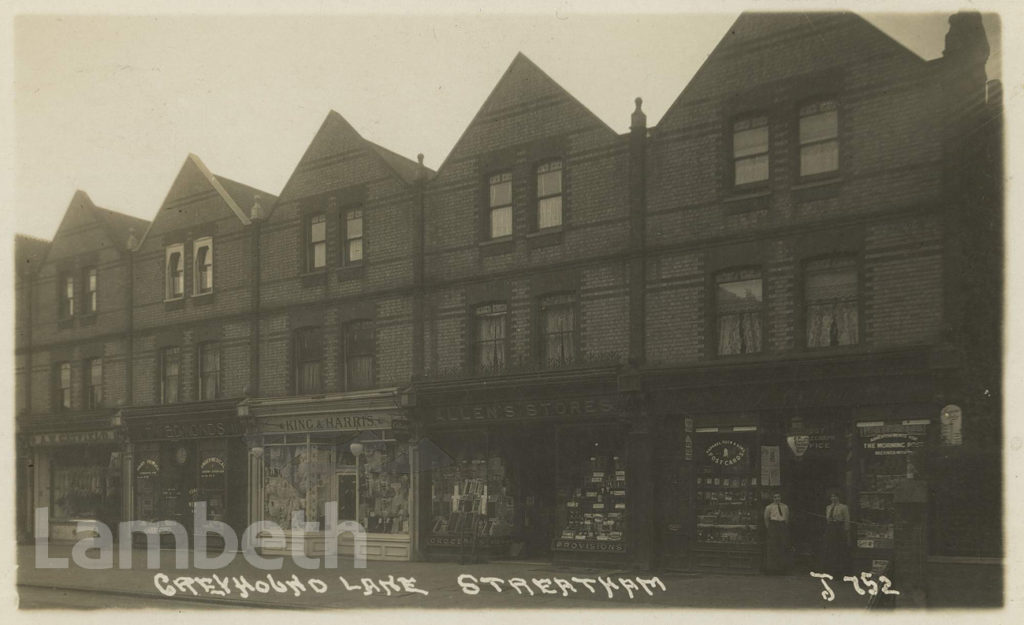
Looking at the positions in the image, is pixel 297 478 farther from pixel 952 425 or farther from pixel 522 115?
pixel 952 425

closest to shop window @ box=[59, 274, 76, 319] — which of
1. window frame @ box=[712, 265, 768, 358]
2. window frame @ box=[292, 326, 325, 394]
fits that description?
window frame @ box=[292, 326, 325, 394]

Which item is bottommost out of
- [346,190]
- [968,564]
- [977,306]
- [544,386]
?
[968,564]

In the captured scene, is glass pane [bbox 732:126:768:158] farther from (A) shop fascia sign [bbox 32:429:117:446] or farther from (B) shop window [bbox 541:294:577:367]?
(A) shop fascia sign [bbox 32:429:117:446]

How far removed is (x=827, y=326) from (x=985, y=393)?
2.80m

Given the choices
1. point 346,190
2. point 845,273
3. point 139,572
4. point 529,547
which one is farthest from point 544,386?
point 139,572

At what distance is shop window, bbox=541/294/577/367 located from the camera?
67.5ft

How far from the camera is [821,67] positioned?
1783cm

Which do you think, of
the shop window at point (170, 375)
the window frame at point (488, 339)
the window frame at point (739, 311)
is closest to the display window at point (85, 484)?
the shop window at point (170, 375)

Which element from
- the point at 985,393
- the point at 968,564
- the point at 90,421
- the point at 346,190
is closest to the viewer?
the point at 968,564

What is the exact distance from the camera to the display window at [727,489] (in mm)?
18078

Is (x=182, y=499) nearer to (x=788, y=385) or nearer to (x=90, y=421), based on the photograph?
(x=90, y=421)

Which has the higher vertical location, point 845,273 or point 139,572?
point 845,273

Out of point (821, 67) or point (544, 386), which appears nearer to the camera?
point (821, 67)

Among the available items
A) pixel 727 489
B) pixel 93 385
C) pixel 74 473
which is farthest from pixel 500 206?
pixel 74 473
